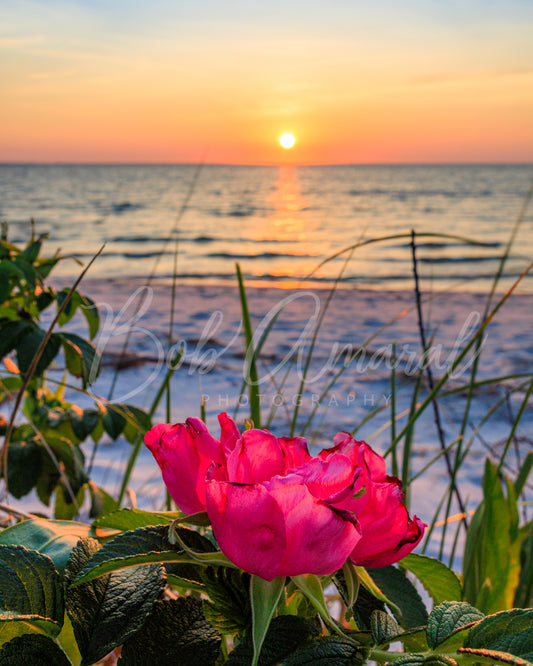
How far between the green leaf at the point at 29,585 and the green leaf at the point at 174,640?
4cm

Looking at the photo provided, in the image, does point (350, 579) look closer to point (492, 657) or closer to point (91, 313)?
point (492, 657)

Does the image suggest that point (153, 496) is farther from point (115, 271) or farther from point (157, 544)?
point (115, 271)

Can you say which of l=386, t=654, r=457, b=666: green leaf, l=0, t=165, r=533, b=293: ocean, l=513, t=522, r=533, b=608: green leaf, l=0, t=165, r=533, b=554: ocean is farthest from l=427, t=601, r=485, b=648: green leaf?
l=0, t=165, r=533, b=293: ocean

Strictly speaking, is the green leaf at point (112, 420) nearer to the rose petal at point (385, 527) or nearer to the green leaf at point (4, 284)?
the green leaf at point (4, 284)

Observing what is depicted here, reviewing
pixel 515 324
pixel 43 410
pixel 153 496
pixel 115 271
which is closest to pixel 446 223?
pixel 115 271

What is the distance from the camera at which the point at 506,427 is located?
3852 mm

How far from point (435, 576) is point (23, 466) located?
95 centimetres

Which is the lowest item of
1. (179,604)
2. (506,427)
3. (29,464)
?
(506,427)

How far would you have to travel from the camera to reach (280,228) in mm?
18031

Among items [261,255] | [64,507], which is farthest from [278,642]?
[261,255]

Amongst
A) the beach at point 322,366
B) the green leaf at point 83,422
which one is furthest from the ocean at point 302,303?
the green leaf at point 83,422

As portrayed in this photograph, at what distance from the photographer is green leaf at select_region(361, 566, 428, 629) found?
1.16 feet

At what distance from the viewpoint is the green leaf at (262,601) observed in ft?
0.89

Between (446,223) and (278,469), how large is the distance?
64.6 feet
